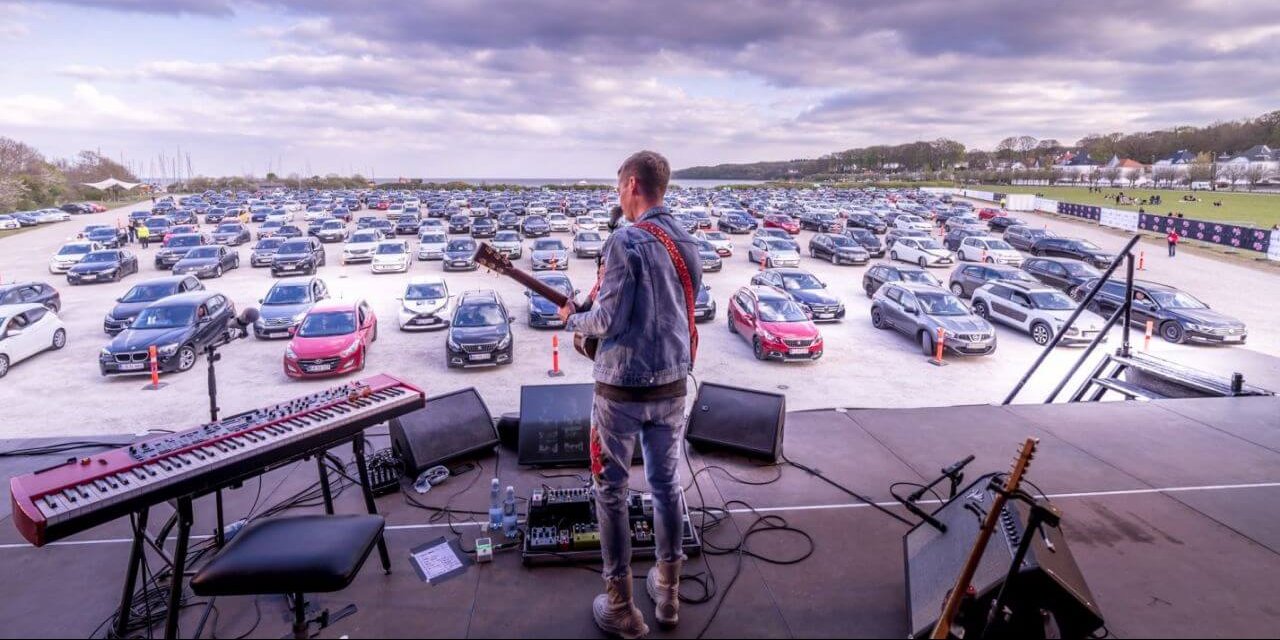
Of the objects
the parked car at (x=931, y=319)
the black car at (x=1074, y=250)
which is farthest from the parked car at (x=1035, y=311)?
the black car at (x=1074, y=250)

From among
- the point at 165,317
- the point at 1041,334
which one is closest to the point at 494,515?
the point at 165,317

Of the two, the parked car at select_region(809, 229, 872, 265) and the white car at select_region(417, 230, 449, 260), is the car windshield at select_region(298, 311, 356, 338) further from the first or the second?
the parked car at select_region(809, 229, 872, 265)

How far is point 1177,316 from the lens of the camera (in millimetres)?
16000

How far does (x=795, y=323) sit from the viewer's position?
14750 millimetres

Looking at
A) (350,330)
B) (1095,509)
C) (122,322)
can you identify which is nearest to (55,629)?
(1095,509)

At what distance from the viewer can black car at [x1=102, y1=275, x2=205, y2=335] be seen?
1590 cm

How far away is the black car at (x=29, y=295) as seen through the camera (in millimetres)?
17156

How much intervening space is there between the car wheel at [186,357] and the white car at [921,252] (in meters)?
27.9

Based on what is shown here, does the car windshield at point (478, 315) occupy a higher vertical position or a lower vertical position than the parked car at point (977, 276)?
lower

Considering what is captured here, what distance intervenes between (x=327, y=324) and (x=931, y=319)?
560 inches

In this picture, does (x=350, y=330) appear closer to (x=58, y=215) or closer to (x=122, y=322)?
(x=122, y=322)

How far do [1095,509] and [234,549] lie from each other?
5.96 metres

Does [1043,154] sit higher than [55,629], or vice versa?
[1043,154]

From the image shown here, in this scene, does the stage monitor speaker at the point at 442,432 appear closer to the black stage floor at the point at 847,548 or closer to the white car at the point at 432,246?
the black stage floor at the point at 847,548
